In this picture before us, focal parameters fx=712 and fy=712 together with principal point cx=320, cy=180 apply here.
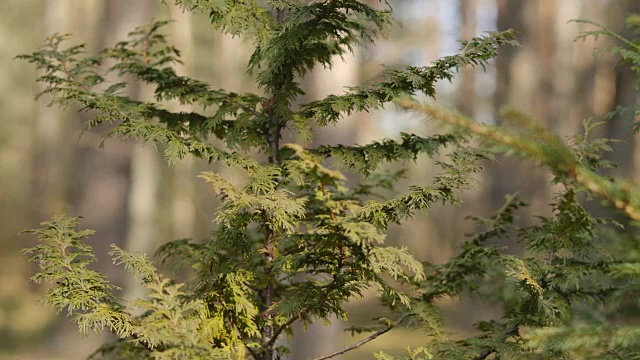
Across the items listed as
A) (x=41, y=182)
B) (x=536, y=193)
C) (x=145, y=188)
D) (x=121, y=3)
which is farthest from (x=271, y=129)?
(x=41, y=182)

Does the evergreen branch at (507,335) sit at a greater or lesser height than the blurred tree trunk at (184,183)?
lesser

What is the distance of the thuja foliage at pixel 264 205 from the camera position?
2086 mm

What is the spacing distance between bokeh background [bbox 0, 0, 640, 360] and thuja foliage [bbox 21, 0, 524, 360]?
0.25 m

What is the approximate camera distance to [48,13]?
50.6 ft

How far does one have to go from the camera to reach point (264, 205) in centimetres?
204

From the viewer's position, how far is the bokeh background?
7293 millimetres

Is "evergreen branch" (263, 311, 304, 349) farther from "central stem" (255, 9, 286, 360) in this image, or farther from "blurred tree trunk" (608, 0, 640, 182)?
"blurred tree trunk" (608, 0, 640, 182)

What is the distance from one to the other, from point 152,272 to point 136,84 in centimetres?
607

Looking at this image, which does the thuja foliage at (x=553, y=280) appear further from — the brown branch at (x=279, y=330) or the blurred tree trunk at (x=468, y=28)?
the blurred tree trunk at (x=468, y=28)

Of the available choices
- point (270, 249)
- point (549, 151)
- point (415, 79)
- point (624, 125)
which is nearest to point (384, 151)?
point (415, 79)

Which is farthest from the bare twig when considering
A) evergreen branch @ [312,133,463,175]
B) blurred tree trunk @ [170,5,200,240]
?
blurred tree trunk @ [170,5,200,240]

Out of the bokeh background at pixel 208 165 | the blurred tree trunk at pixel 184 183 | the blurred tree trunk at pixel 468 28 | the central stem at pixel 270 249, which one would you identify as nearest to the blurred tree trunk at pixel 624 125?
the bokeh background at pixel 208 165

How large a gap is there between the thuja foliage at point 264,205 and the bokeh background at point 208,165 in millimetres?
250

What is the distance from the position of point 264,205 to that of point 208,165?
15568 millimetres
